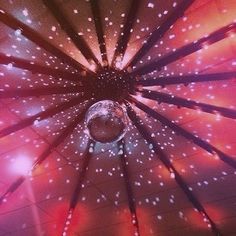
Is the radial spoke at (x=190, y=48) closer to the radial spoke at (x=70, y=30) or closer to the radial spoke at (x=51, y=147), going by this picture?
the radial spoke at (x=70, y=30)

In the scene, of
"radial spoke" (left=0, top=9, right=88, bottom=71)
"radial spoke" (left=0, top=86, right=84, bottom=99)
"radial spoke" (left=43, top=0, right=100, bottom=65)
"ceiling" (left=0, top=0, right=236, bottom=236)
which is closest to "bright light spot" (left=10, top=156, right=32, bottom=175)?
"ceiling" (left=0, top=0, right=236, bottom=236)

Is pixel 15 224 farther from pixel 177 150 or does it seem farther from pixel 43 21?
pixel 43 21

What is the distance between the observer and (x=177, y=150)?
709 centimetres

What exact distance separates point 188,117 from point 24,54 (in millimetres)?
2793

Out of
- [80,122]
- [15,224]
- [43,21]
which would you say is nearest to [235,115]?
[80,122]

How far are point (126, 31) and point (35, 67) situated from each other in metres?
1.33

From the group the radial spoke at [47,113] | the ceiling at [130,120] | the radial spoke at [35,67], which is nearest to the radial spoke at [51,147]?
the ceiling at [130,120]

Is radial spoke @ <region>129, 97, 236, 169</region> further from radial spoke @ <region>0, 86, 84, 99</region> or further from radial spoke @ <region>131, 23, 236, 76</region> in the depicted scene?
radial spoke @ <region>0, 86, 84, 99</region>

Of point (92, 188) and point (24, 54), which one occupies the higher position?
point (24, 54)

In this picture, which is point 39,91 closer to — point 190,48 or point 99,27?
point 99,27

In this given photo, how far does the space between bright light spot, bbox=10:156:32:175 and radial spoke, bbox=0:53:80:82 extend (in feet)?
7.91

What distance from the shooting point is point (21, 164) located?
294 inches

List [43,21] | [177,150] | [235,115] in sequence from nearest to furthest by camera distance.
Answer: [43,21] → [235,115] → [177,150]

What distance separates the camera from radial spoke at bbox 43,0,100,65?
5141 mm
